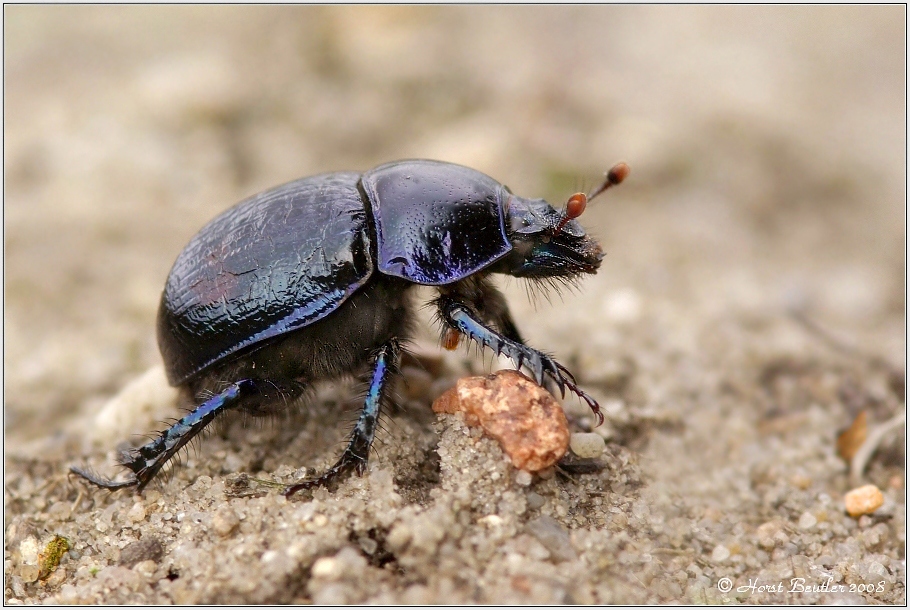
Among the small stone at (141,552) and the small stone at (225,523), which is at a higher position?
the small stone at (225,523)

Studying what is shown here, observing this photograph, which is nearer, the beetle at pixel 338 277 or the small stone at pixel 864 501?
the beetle at pixel 338 277

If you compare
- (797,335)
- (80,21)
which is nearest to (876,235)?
(797,335)

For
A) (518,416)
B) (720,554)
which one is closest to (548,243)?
(518,416)

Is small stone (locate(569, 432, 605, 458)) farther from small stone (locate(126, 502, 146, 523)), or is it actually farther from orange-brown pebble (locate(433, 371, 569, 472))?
small stone (locate(126, 502, 146, 523))

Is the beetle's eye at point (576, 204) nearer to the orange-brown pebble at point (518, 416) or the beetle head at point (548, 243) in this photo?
the beetle head at point (548, 243)

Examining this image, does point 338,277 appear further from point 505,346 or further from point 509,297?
point 509,297

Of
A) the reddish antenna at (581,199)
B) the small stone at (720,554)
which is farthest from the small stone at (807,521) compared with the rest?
the reddish antenna at (581,199)

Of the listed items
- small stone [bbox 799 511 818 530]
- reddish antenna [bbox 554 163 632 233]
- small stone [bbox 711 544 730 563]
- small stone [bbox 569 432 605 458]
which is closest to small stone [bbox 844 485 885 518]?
small stone [bbox 799 511 818 530]
